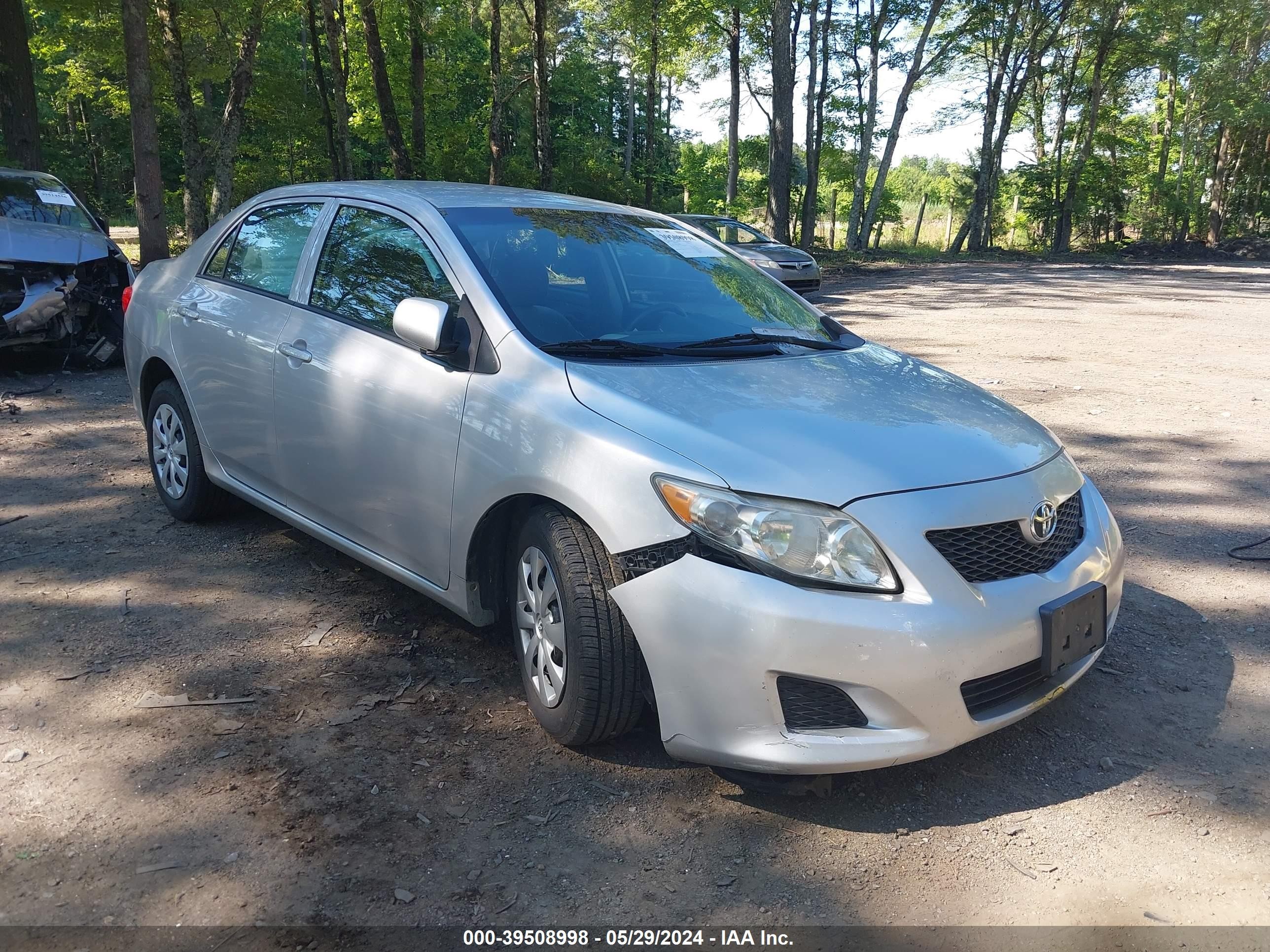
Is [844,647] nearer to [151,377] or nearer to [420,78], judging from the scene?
[151,377]

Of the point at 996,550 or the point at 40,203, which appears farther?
the point at 40,203

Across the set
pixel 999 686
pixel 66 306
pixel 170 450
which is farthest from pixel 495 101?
pixel 999 686

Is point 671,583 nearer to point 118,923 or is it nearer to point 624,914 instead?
point 624,914

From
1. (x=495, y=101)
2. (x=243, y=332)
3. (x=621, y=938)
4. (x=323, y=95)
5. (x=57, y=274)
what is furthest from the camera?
(x=323, y=95)

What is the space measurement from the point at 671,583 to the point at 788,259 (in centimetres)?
1516

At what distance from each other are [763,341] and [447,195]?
57.5 inches

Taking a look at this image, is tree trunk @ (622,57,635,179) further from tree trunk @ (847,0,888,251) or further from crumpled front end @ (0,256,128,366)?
crumpled front end @ (0,256,128,366)

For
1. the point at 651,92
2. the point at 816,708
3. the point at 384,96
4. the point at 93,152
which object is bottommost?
the point at 816,708

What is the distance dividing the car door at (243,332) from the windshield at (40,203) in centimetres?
554

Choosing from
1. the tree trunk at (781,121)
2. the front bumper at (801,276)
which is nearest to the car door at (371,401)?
the front bumper at (801,276)

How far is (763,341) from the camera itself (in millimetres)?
3639

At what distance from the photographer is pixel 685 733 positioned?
2639 mm

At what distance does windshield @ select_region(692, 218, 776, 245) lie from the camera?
698 inches

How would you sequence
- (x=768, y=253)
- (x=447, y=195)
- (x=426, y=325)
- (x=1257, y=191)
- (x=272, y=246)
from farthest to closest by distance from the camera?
1. (x=1257, y=191)
2. (x=768, y=253)
3. (x=272, y=246)
4. (x=447, y=195)
5. (x=426, y=325)
